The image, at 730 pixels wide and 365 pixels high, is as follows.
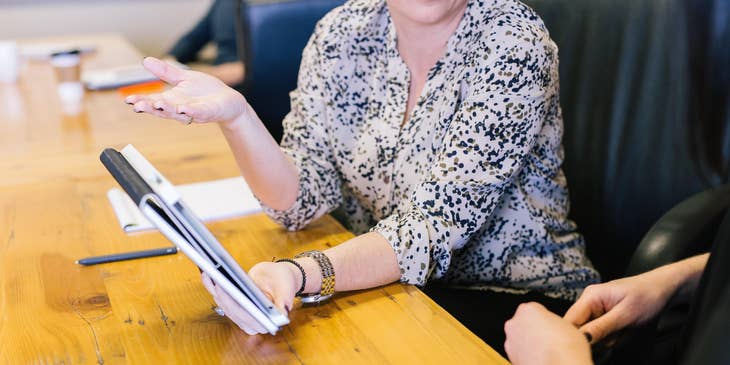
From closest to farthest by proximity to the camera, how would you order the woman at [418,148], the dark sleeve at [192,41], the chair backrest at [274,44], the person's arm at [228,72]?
the woman at [418,148]
the chair backrest at [274,44]
the person's arm at [228,72]
the dark sleeve at [192,41]

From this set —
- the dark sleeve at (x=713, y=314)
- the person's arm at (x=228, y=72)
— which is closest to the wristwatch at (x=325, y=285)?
the dark sleeve at (x=713, y=314)

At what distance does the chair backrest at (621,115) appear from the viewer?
143 cm

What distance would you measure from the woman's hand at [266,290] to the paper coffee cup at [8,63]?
1.77m

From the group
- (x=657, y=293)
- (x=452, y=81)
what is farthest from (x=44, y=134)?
(x=657, y=293)

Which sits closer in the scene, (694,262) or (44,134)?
(694,262)

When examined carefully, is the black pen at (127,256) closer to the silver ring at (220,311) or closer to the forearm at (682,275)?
the silver ring at (220,311)

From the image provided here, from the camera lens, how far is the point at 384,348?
91cm

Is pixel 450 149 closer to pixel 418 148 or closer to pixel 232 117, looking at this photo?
pixel 418 148

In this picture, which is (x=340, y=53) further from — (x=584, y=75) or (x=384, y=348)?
(x=384, y=348)

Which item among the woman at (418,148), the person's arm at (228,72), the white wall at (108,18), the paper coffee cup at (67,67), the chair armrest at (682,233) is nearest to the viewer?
the woman at (418,148)

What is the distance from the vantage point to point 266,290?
39.5 inches

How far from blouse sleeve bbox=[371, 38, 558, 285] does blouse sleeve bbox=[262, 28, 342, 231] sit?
0.20m

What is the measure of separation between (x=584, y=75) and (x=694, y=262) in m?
0.53

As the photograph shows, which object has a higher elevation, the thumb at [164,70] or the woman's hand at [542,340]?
the thumb at [164,70]
